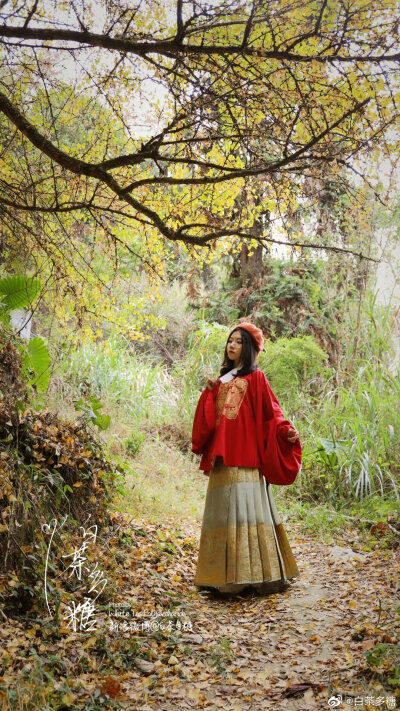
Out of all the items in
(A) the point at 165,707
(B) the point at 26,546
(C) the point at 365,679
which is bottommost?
(A) the point at 165,707

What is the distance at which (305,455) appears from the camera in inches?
260

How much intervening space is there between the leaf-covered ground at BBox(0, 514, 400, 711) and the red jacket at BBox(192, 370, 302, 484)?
85 centimetres

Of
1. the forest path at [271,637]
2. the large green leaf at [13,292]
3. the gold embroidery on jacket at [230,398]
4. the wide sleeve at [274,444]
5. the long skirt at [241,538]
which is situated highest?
the large green leaf at [13,292]

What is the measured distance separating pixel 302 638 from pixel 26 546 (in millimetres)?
1627

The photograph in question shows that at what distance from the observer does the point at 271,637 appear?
3445 mm

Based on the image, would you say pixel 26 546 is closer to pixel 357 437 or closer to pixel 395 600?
pixel 395 600

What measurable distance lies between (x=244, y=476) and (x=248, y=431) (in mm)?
321

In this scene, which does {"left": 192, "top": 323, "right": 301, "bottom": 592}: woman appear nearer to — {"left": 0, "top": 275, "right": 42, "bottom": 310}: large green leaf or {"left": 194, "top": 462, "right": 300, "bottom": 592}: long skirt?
{"left": 194, "top": 462, "right": 300, "bottom": 592}: long skirt

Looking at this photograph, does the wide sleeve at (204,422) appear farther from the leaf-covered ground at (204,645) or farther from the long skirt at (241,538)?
the leaf-covered ground at (204,645)

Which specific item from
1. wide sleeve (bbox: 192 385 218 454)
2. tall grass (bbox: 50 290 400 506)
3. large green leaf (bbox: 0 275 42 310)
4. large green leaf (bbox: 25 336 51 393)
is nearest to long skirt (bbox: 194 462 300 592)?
wide sleeve (bbox: 192 385 218 454)

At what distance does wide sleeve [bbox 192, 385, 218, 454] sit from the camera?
445 cm

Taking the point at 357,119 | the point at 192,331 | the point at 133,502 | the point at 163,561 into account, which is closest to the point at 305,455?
the point at 133,502

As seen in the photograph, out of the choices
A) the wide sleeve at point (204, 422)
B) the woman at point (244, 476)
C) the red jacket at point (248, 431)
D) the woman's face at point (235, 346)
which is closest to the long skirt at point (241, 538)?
the woman at point (244, 476)

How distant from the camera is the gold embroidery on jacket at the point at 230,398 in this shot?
4.37 meters
